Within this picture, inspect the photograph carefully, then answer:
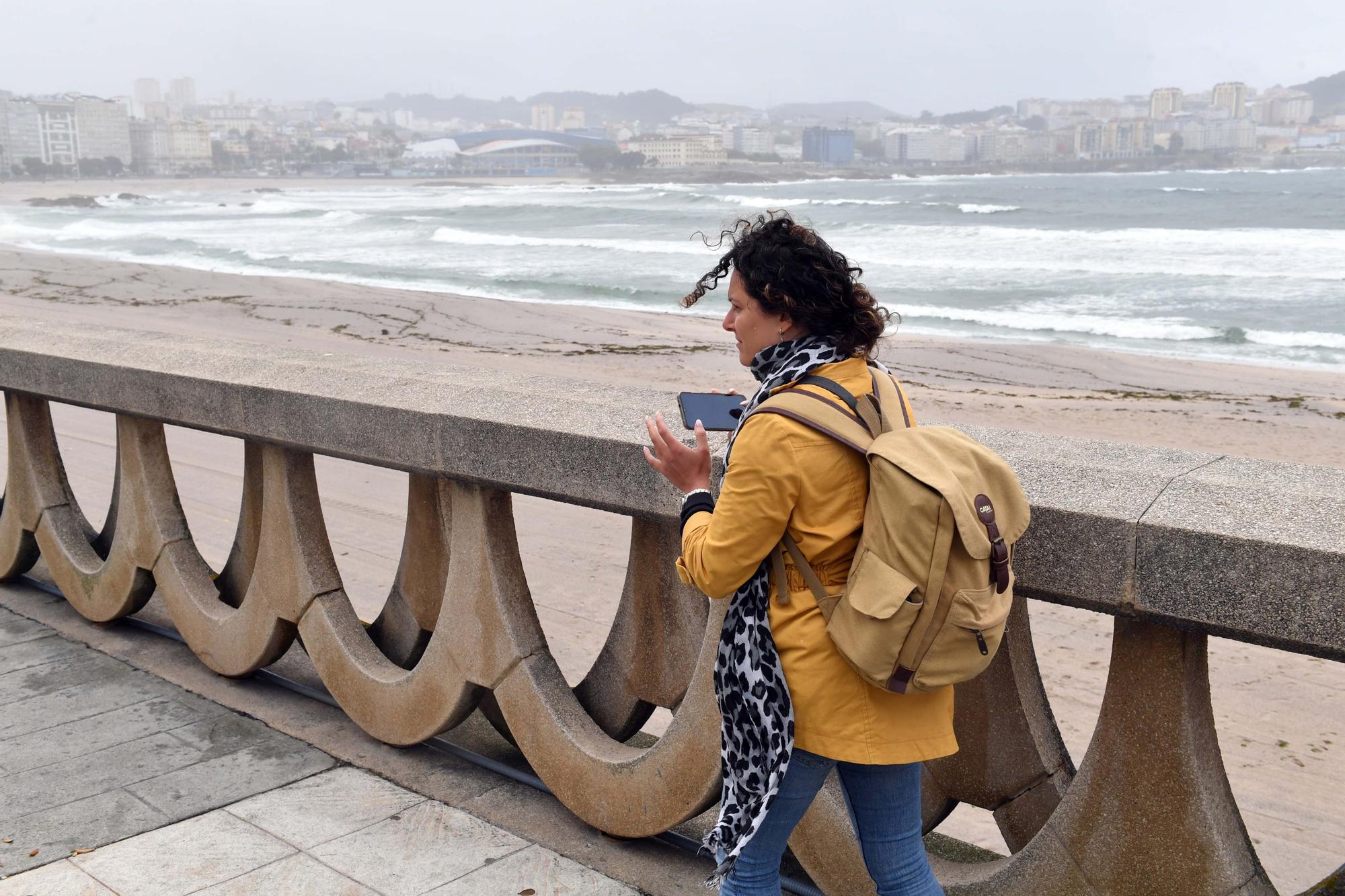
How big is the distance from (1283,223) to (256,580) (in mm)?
52145

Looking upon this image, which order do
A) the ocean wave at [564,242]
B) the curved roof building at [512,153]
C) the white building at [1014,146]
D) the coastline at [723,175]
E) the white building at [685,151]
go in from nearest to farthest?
the ocean wave at [564,242] → the coastline at [723,175] → the white building at [1014,146] → the white building at [685,151] → the curved roof building at [512,153]

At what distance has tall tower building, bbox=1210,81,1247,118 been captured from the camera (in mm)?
144625

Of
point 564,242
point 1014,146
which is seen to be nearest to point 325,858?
point 564,242

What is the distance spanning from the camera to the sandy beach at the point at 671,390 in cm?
493

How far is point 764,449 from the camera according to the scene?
6.26ft

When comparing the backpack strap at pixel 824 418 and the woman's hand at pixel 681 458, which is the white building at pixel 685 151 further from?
the backpack strap at pixel 824 418

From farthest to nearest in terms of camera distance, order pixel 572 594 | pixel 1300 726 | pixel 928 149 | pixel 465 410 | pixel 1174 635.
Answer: pixel 928 149
pixel 572 594
pixel 1300 726
pixel 465 410
pixel 1174 635

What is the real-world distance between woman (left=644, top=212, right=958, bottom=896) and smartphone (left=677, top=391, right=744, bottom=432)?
104 mm

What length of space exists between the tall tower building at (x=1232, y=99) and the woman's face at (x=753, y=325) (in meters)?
158

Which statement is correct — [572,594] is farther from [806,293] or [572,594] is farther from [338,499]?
[806,293]

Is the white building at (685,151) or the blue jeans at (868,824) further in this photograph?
the white building at (685,151)

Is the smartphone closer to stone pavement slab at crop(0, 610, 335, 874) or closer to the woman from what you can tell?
the woman

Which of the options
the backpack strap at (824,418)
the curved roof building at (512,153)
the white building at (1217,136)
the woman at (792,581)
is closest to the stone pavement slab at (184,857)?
the woman at (792,581)

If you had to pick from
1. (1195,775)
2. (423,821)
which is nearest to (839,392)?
(1195,775)
